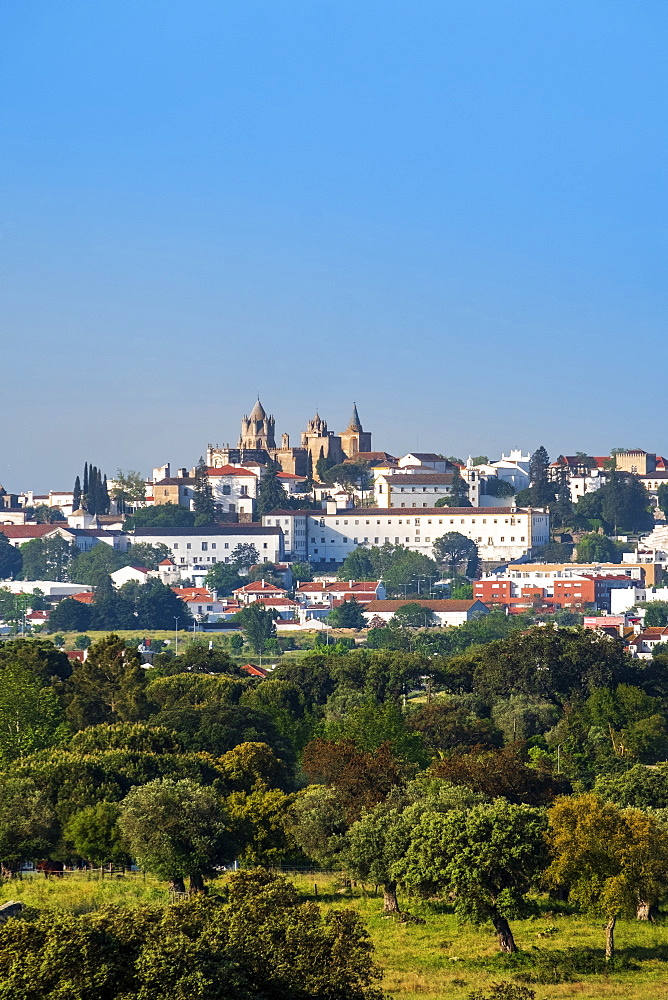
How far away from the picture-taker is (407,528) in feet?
398

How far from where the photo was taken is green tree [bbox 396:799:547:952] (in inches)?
866

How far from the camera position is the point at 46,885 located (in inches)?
936

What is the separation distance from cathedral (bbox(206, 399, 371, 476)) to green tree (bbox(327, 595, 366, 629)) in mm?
40496

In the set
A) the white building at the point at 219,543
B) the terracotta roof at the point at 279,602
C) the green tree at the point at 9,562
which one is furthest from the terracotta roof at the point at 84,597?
the green tree at the point at 9,562

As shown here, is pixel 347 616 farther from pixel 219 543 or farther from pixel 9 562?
pixel 9 562

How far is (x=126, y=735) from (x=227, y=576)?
79732 millimetres

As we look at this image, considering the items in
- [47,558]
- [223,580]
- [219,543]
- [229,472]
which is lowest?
[223,580]

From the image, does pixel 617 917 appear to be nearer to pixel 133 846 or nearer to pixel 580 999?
pixel 580 999

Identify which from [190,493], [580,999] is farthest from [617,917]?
[190,493]

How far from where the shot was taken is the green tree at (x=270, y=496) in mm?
121438

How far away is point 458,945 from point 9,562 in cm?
9826

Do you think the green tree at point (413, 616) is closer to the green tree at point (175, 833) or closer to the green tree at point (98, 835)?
the green tree at point (98, 835)

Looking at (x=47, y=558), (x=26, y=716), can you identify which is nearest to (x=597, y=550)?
(x=47, y=558)

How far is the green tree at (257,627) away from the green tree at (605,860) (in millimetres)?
57097
